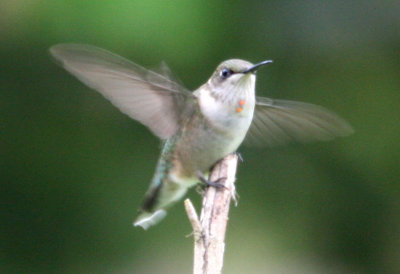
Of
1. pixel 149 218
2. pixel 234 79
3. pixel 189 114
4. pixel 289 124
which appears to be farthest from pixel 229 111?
pixel 149 218

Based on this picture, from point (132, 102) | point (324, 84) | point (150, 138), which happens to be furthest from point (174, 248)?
point (132, 102)

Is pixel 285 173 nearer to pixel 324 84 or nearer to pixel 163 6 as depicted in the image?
pixel 324 84

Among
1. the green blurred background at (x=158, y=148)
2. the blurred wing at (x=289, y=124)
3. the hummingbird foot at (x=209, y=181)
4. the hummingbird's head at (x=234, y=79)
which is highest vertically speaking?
the green blurred background at (x=158, y=148)

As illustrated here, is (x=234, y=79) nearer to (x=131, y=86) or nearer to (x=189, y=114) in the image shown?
(x=189, y=114)

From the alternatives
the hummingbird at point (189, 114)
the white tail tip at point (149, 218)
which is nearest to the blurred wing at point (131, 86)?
the hummingbird at point (189, 114)

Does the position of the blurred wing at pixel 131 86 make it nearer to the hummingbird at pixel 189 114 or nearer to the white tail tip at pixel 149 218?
the hummingbird at pixel 189 114

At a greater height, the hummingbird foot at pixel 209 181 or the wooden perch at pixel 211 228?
the hummingbird foot at pixel 209 181

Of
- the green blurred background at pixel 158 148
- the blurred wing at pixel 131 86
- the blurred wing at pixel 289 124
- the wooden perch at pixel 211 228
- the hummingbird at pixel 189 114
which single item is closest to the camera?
the wooden perch at pixel 211 228

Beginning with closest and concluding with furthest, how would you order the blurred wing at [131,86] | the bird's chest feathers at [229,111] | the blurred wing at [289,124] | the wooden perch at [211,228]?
1. the wooden perch at [211,228]
2. the blurred wing at [131,86]
3. the bird's chest feathers at [229,111]
4. the blurred wing at [289,124]
